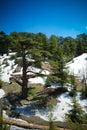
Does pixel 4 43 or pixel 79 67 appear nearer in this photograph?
pixel 79 67

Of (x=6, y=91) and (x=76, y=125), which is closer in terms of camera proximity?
(x=76, y=125)

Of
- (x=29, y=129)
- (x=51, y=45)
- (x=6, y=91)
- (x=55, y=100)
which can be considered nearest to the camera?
(x=29, y=129)

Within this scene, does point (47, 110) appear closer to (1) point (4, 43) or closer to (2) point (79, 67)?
(2) point (79, 67)

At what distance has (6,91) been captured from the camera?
110 ft

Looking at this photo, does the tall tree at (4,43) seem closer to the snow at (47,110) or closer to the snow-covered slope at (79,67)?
the snow-covered slope at (79,67)

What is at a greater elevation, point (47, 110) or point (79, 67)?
point (79, 67)

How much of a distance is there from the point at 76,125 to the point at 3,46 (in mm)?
56671

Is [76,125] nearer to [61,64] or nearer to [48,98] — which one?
[48,98]

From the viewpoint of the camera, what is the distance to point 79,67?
1900 inches

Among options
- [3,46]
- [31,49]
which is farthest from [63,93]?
[3,46]

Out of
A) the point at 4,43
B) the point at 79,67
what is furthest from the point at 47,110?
the point at 4,43

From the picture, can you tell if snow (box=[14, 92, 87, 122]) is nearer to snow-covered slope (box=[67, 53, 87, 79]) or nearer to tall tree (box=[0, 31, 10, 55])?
snow-covered slope (box=[67, 53, 87, 79])

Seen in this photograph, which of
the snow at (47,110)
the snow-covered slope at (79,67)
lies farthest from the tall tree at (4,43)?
the snow at (47,110)

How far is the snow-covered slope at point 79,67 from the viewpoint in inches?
1693
